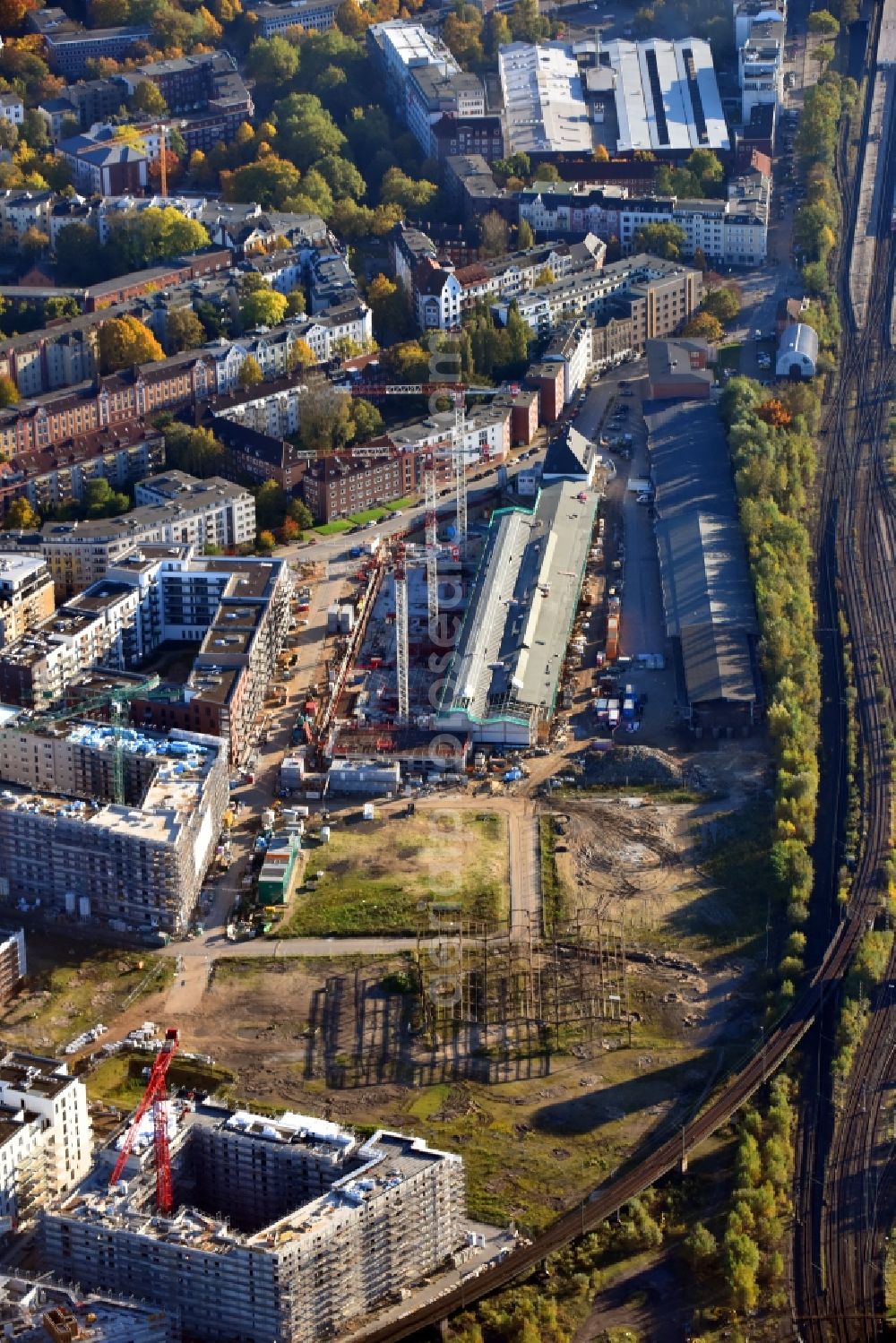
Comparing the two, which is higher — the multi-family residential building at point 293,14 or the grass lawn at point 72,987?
the multi-family residential building at point 293,14

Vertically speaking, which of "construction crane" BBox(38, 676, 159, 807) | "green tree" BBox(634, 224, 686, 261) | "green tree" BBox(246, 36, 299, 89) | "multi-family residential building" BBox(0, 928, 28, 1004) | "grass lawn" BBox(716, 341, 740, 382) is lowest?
"multi-family residential building" BBox(0, 928, 28, 1004)

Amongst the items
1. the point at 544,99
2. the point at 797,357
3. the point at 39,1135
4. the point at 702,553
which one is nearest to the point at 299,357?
the point at 797,357

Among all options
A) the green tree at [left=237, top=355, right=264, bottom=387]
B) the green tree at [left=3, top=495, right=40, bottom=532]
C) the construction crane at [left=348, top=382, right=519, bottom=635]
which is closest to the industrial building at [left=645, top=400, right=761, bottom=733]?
the construction crane at [left=348, top=382, right=519, bottom=635]

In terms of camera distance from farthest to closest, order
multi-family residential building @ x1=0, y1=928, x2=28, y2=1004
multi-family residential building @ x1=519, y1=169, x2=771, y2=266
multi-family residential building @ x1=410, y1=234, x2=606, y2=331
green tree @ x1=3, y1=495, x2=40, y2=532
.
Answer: multi-family residential building @ x1=519, y1=169, x2=771, y2=266
multi-family residential building @ x1=410, y1=234, x2=606, y2=331
green tree @ x1=3, y1=495, x2=40, y2=532
multi-family residential building @ x1=0, y1=928, x2=28, y2=1004

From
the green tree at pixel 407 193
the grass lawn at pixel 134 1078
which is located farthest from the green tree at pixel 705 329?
the grass lawn at pixel 134 1078

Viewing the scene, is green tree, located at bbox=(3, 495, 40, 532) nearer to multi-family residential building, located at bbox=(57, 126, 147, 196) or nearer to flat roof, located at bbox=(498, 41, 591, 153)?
multi-family residential building, located at bbox=(57, 126, 147, 196)

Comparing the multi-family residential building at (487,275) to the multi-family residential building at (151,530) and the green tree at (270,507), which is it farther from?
the multi-family residential building at (151,530)
